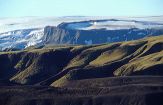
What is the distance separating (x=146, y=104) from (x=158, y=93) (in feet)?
32.9

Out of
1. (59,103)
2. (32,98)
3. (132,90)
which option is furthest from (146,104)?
(32,98)

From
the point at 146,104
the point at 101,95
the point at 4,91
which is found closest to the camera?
the point at 146,104

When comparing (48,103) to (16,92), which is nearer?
(48,103)

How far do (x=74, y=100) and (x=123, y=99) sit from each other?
16146 mm

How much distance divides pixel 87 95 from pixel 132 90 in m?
15.5

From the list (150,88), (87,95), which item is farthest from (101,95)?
(150,88)

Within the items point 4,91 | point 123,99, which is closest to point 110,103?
point 123,99

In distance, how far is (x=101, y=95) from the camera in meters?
178

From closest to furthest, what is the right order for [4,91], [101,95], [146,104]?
[146,104] → [101,95] → [4,91]

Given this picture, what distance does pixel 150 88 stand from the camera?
181625 mm

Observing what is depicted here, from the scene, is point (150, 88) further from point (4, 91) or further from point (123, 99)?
point (4, 91)

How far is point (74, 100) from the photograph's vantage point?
175 metres

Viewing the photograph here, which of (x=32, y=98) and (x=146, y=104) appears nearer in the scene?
(x=146, y=104)

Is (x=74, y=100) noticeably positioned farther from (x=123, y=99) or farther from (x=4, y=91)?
(x=4, y=91)
